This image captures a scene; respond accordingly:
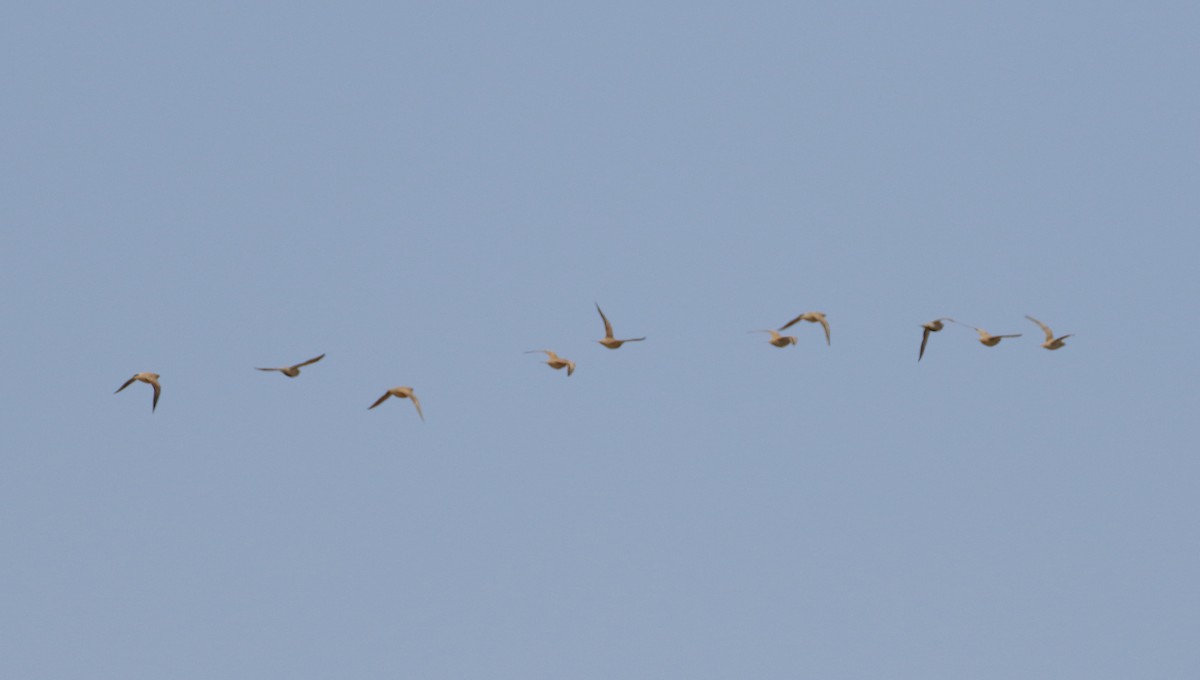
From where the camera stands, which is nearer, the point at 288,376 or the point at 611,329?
the point at 288,376

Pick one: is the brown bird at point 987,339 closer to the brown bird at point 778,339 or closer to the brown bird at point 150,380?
the brown bird at point 778,339

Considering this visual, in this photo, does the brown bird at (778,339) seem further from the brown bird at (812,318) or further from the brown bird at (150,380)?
the brown bird at (150,380)

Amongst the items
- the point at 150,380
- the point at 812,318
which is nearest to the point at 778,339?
the point at 812,318

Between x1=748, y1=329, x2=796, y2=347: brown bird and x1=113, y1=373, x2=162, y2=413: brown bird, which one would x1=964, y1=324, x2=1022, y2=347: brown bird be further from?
x1=113, y1=373, x2=162, y2=413: brown bird

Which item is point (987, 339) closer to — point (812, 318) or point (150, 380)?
point (812, 318)

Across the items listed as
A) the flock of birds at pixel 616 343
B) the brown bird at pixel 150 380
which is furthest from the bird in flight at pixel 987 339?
the brown bird at pixel 150 380

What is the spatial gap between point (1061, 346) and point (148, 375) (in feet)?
164

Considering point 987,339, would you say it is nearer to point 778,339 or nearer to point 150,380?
point 778,339

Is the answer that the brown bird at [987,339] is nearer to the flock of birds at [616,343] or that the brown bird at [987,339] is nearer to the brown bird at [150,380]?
the flock of birds at [616,343]

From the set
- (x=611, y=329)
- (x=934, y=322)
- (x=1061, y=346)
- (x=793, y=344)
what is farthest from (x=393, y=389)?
(x=1061, y=346)

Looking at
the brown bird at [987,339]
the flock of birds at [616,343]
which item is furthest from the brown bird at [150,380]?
the brown bird at [987,339]

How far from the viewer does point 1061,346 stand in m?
103

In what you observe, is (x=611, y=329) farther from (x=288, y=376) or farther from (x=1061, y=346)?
(x=1061, y=346)

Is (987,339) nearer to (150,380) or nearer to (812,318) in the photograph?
(812,318)
